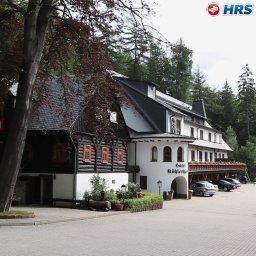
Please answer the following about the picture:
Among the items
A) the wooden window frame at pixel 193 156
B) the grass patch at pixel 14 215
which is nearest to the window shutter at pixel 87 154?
the grass patch at pixel 14 215

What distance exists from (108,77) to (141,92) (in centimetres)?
2804

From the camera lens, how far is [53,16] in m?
24.4

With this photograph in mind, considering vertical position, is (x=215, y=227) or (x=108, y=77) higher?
(x=108, y=77)

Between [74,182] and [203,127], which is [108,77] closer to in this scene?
[74,182]

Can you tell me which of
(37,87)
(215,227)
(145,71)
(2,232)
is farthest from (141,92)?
(145,71)

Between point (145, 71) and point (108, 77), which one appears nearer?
point (108, 77)

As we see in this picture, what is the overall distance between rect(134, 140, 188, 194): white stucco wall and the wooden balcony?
3.94m

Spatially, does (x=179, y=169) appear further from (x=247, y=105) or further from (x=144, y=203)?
(x=247, y=105)

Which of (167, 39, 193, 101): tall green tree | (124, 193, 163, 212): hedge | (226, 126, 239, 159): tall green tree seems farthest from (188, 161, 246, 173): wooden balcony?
(167, 39, 193, 101): tall green tree

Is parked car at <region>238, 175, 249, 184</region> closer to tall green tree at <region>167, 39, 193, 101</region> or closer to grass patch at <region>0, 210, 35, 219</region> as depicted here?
tall green tree at <region>167, 39, 193, 101</region>

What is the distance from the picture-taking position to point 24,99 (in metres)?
23.9

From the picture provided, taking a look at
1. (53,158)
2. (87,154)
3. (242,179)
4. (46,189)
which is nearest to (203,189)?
(87,154)

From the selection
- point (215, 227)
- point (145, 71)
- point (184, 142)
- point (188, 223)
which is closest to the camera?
point (215, 227)

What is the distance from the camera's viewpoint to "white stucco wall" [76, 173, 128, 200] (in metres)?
33.3
